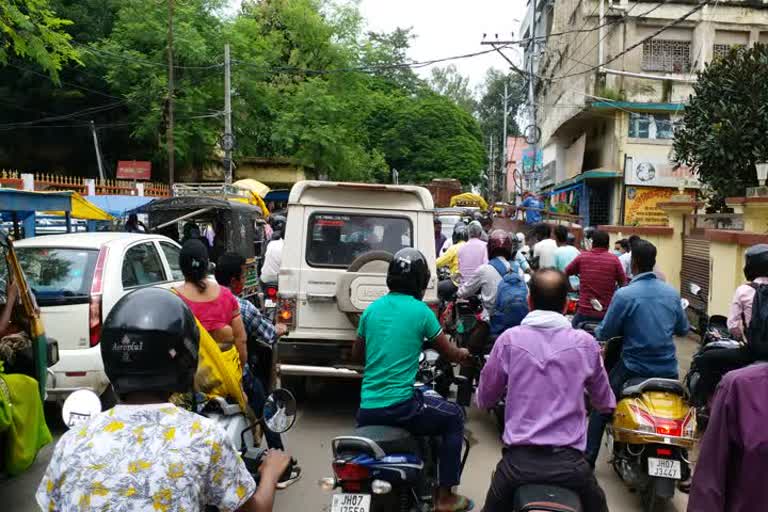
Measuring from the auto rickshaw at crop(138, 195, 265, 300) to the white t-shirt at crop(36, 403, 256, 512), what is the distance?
12.1 m

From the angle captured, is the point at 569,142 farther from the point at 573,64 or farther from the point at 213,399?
the point at 213,399

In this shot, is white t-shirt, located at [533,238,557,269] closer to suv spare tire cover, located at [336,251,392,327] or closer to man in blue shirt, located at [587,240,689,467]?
suv spare tire cover, located at [336,251,392,327]

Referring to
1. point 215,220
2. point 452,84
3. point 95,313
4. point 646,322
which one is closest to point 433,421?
point 646,322

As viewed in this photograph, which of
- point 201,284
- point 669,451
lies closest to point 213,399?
point 201,284

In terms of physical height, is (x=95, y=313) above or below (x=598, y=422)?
above

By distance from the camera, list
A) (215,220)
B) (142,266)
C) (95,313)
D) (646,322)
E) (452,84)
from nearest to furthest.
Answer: (646,322) → (95,313) → (142,266) → (215,220) → (452,84)

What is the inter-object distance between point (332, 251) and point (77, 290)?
2457 millimetres

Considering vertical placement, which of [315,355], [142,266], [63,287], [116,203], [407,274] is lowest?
[315,355]

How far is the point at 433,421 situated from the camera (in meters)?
3.98

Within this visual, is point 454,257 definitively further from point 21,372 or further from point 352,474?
point 352,474

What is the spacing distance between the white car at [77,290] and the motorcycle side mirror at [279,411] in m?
3.52

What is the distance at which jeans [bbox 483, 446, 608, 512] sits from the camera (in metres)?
3.08

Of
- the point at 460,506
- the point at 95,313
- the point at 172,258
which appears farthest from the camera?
the point at 172,258

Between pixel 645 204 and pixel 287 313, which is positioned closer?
pixel 287 313
